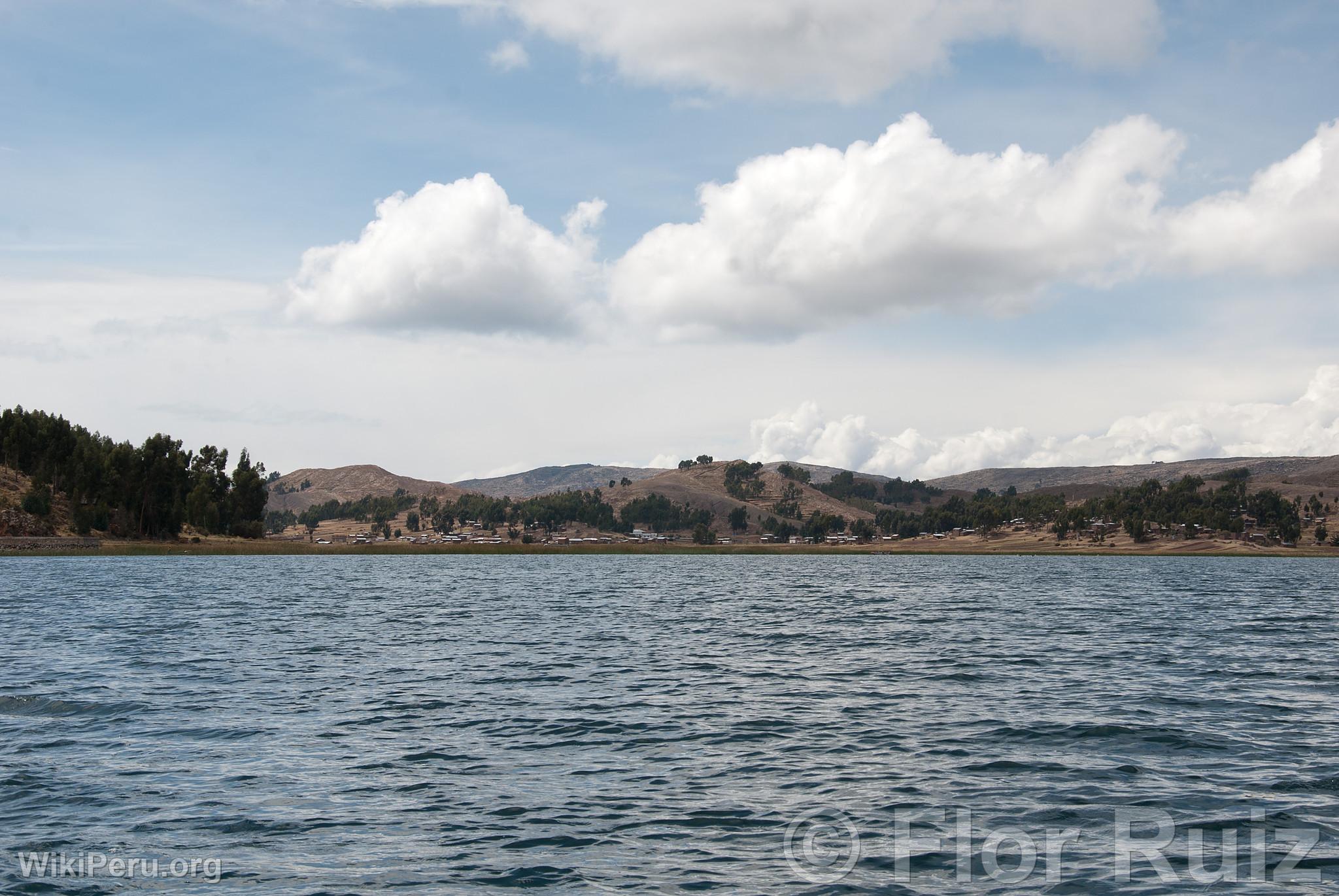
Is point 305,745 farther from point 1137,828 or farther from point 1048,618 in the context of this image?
point 1048,618

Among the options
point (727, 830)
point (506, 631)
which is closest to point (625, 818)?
point (727, 830)

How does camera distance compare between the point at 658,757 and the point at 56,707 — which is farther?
the point at 56,707

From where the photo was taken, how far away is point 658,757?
2855 centimetres

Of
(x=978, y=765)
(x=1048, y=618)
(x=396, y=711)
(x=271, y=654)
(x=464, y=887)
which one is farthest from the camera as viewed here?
(x=1048, y=618)

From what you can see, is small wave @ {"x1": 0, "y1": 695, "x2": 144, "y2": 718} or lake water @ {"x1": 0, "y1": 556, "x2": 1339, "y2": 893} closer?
lake water @ {"x1": 0, "y1": 556, "x2": 1339, "y2": 893}

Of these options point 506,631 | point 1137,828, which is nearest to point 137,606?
point 506,631

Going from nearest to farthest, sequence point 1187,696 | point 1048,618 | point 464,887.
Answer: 1. point 464,887
2. point 1187,696
3. point 1048,618

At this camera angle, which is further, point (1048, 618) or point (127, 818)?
point (1048, 618)

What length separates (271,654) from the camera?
5231 centimetres

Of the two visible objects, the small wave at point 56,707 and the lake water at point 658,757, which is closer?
the lake water at point 658,757

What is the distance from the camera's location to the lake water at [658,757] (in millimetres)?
19406

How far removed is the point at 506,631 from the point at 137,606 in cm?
3860

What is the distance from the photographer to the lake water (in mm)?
19406

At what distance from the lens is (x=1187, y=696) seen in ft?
130
